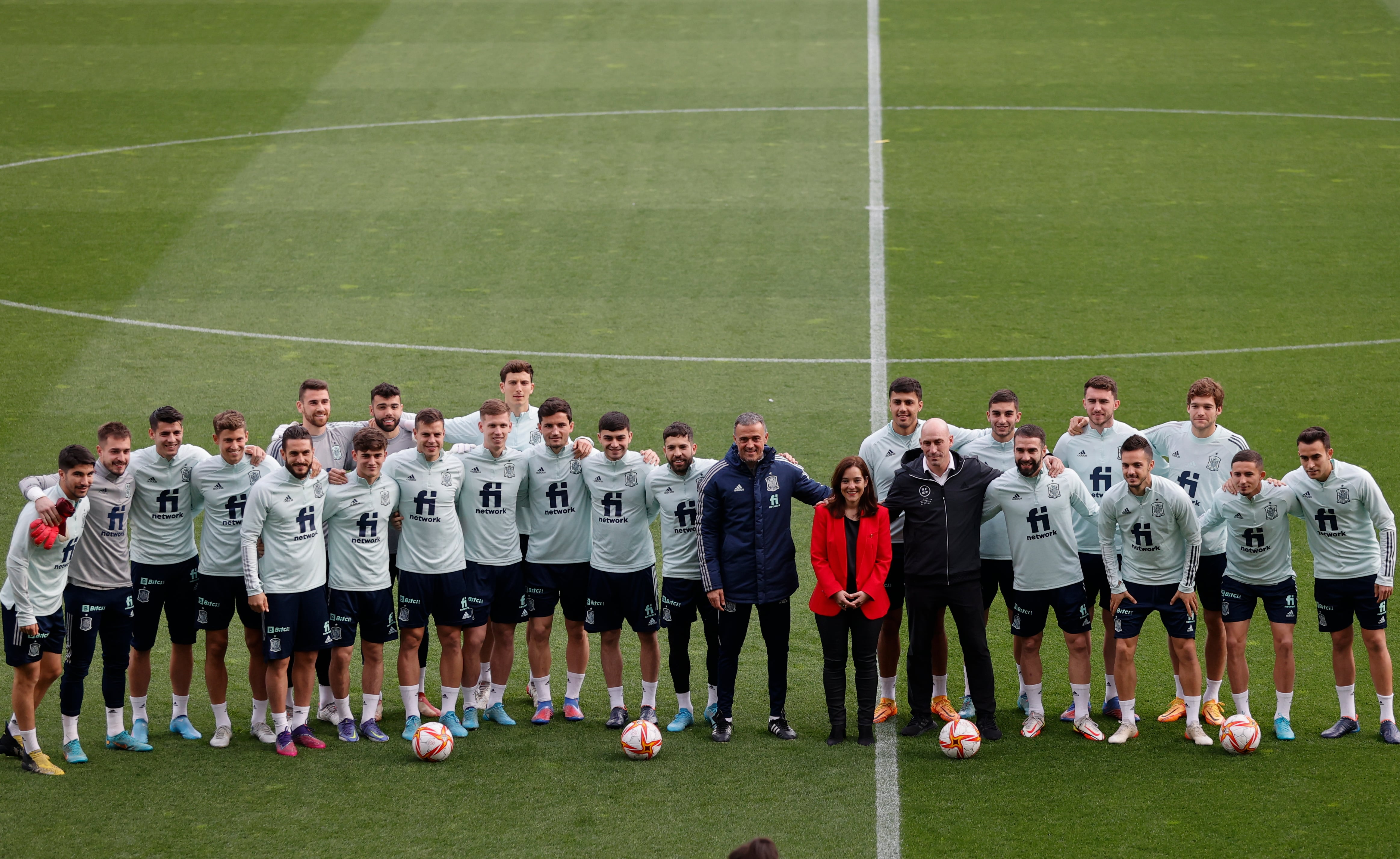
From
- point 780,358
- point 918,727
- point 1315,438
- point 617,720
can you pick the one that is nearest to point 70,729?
point 617,720

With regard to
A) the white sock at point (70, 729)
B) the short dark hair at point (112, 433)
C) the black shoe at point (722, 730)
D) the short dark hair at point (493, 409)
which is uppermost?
the short dark hair at point (112, 433)

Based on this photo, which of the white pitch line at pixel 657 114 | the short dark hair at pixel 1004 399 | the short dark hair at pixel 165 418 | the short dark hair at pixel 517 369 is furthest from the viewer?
the white pitch line at pixel 657 114

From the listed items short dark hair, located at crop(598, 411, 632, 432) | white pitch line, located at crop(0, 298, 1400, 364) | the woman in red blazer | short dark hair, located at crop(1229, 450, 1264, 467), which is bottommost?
white pitch line, located at crop(0, 298, 1400, 364)

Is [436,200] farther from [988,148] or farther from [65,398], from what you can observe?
[988,148]

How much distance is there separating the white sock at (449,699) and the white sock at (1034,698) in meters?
3.80

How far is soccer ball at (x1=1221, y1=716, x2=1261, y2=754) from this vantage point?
9102 millimetres

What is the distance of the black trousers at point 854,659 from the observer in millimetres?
9414

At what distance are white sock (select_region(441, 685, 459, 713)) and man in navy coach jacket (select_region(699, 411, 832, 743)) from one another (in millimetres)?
1745

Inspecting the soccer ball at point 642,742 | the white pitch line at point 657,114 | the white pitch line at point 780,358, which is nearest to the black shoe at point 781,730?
the soccer ball at point 642,742

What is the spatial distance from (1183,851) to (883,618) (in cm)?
253

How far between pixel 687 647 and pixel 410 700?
1.87 m

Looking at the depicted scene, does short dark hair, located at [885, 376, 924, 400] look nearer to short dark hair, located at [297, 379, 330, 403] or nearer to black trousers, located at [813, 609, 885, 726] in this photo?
black trousers, located at [813, 609, 885, 726]

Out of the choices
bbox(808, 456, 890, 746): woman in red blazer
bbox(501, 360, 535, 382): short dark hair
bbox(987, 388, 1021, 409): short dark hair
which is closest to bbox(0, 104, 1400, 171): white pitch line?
bbox(501, 360, 535, 382): short dark hair

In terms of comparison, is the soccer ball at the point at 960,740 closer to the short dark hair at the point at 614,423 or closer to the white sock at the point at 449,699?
the short dark hair at the point at 614,423
